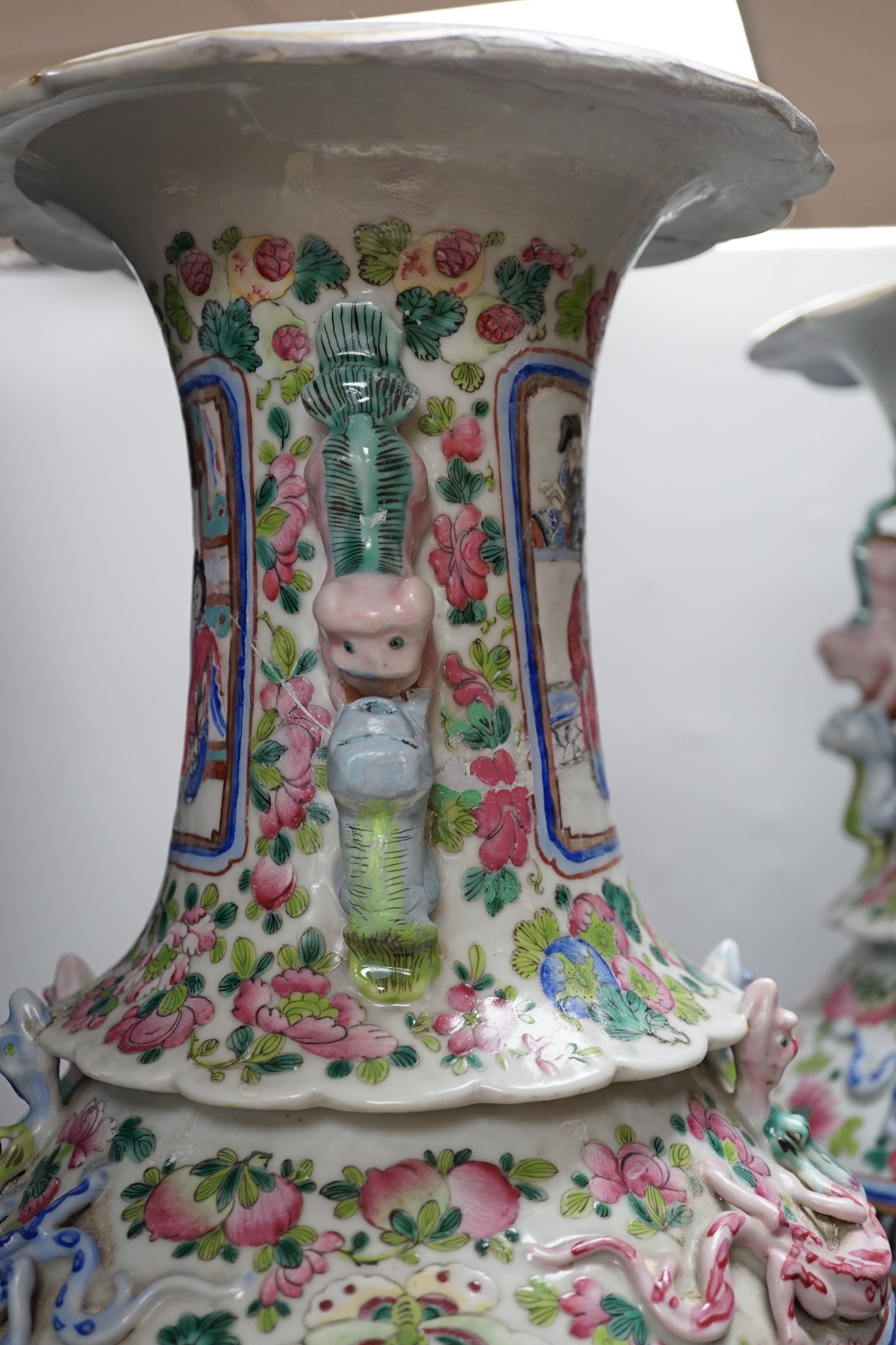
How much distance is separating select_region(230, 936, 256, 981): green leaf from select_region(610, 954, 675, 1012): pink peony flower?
151 mm

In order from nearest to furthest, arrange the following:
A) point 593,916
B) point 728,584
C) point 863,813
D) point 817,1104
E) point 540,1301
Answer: point 540,1301 → point 593,916 → point 817,1104 → point 863,813 → point 728,584

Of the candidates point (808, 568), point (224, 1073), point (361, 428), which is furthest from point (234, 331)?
point (808, 568)

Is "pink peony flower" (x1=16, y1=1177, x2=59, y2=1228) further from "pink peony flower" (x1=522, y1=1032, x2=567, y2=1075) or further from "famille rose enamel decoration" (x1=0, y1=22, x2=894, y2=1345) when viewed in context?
"pink peony flower" (x1=522, y1=1032, x2=567, y2=1075)

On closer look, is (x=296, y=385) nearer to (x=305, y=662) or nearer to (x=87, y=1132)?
(x=305, y=662)

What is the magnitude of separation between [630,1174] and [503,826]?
15 centimetres

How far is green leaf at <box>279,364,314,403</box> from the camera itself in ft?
2.03

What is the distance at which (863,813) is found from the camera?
107 centimetres

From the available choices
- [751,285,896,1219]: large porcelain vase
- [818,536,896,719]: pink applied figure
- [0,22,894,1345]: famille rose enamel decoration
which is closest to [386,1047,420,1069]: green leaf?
[0,22,894,1345]: famille rose enamel decoration

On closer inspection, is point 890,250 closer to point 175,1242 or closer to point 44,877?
point 44,877

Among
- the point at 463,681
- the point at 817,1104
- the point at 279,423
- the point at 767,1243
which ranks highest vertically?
the point at 279,423

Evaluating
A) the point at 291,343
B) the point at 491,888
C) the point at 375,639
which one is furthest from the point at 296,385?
the point at 491,888

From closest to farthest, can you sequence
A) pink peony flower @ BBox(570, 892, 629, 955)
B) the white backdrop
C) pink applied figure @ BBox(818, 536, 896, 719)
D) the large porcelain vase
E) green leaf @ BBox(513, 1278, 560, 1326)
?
green leaf @ BBox(513, 1278, 560, 1326) → pink peony flower @ BBox(570, 892, 629, 955) → the large porcelain vase → pink applied figure @ BBox(818, 536, 896, 719) → the white backdrop

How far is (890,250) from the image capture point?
144cm

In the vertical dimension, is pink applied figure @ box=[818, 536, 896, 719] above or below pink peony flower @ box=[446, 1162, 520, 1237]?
above
